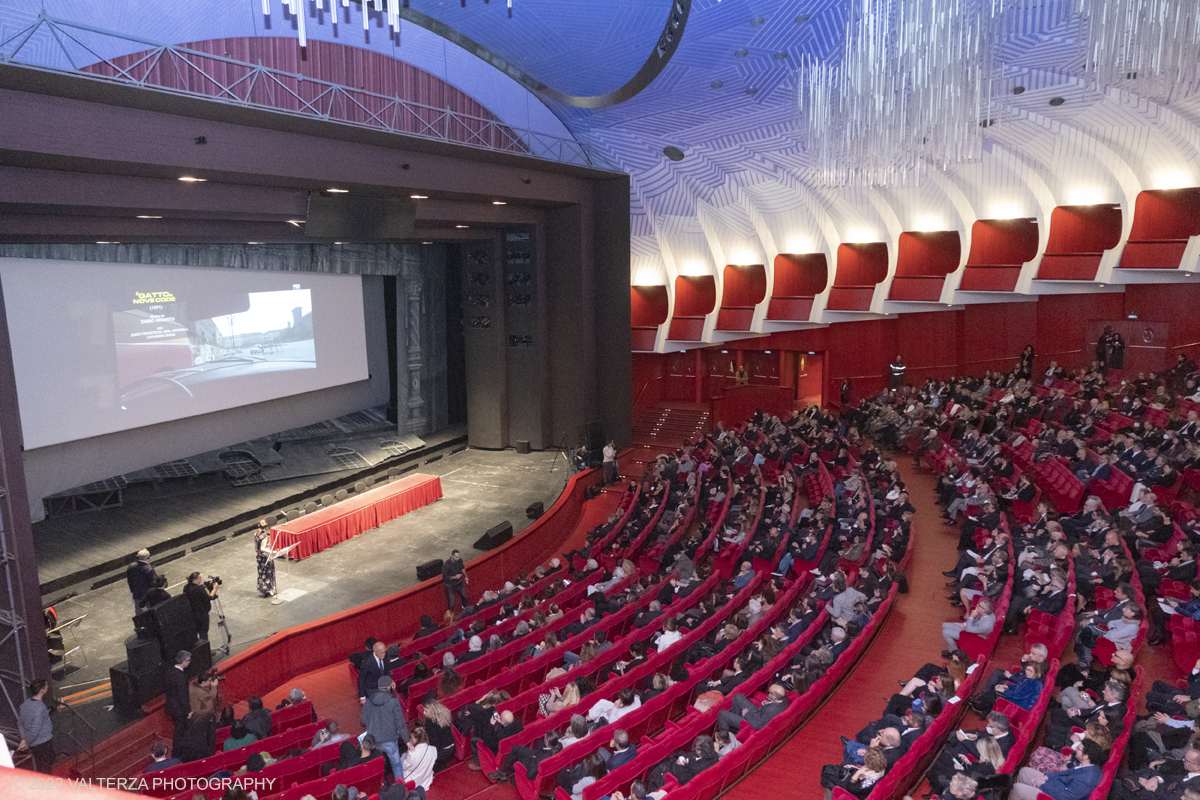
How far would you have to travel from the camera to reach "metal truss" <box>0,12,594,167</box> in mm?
8188

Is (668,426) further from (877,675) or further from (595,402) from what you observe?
(877,675)

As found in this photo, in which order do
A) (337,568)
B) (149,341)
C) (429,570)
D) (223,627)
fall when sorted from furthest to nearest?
1. (149,341)
2. (337,568)
3. (429,570)
4. (223,627)

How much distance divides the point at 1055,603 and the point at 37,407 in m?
13.8

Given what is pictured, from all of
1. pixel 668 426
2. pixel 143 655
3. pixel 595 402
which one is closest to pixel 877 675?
pixel 143 655

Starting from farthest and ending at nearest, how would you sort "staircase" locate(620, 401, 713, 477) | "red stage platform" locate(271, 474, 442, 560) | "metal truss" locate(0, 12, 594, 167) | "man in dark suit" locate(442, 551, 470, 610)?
"staircase" locate(620, 401, 713, 477) → "red stage platform" locate(271, 474, 442, 560) → "man in dark suit" locate(442, 551, 470, 610) → "metal truss" locate(0, 12, 594, 167)

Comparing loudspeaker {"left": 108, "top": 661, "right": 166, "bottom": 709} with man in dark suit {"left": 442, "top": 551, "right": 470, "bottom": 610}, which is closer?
loudspeaker {"left": 108, "top": 661, "right": 166, "bottom": 709}

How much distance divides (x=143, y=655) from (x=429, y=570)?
4.39 metres

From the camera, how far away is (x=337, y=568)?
13.1 m

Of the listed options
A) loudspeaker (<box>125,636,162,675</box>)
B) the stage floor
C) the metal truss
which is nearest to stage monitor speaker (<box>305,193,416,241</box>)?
the metal truss

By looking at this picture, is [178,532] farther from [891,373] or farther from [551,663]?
[891,373]

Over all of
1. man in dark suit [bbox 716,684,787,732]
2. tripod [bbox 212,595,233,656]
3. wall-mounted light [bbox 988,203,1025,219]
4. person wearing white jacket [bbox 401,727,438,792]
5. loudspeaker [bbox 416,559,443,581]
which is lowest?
tripod [bbox 212,595,233,656]

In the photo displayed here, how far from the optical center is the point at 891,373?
74.9 ft

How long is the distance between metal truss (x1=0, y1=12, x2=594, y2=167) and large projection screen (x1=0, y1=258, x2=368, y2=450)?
146 inches

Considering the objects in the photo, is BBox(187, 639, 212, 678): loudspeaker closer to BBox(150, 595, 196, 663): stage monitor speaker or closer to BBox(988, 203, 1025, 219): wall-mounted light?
BBox(150, 595, 196, 663): stage monitor speaker
